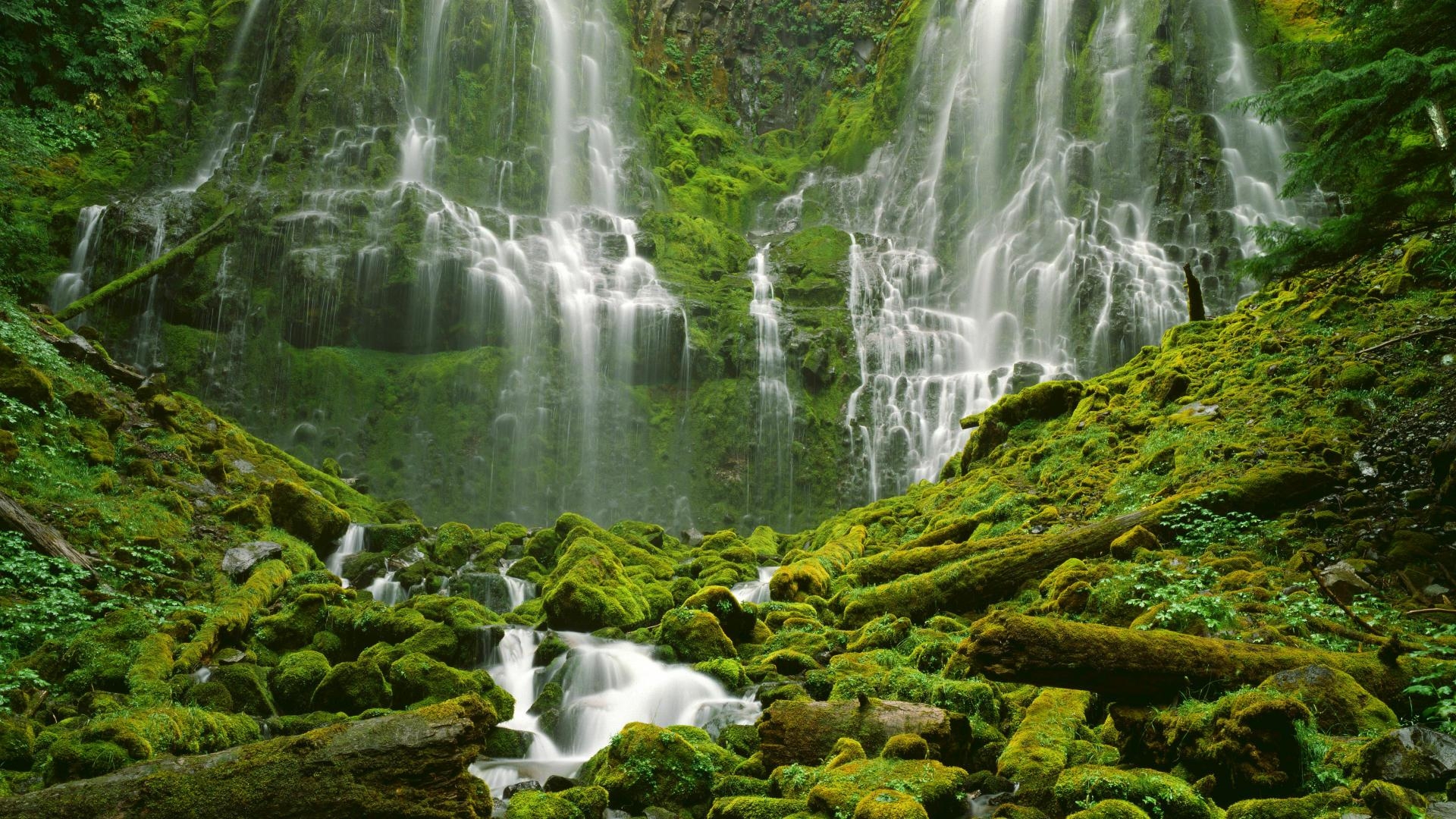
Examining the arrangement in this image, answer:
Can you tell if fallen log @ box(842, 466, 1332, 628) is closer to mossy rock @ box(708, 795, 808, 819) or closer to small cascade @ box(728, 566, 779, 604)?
small cascade @ box(728, 566, 779, 604)

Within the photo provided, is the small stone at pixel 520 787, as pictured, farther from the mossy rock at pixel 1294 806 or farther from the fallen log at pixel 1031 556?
the mossy rock at pixel 1294 806

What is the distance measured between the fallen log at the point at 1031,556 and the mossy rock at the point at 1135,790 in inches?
154

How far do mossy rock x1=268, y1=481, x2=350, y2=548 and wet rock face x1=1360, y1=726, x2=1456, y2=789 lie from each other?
46.0 ft

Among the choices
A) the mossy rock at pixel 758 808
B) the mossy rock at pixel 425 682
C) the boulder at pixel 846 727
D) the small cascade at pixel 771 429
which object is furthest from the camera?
the small cascade at pixel 771 429

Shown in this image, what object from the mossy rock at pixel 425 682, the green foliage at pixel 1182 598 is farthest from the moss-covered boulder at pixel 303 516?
the green foliage at pixel 1182 598

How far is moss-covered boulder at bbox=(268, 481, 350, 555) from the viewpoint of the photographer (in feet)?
45.3

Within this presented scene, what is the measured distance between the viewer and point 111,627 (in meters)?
7.87

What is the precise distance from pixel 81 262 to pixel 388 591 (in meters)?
19.3

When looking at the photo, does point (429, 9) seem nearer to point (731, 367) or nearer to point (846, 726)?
point (731, 367)

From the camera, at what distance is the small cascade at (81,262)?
24266mm

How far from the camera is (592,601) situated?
11648 mm

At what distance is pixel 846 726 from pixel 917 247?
28831mm

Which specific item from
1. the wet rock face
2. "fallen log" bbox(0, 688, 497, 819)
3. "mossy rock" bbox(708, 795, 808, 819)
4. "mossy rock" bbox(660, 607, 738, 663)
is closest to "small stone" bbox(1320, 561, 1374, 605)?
the wet rock face

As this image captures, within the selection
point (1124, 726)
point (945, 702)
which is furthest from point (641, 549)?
point (1124, 726)
